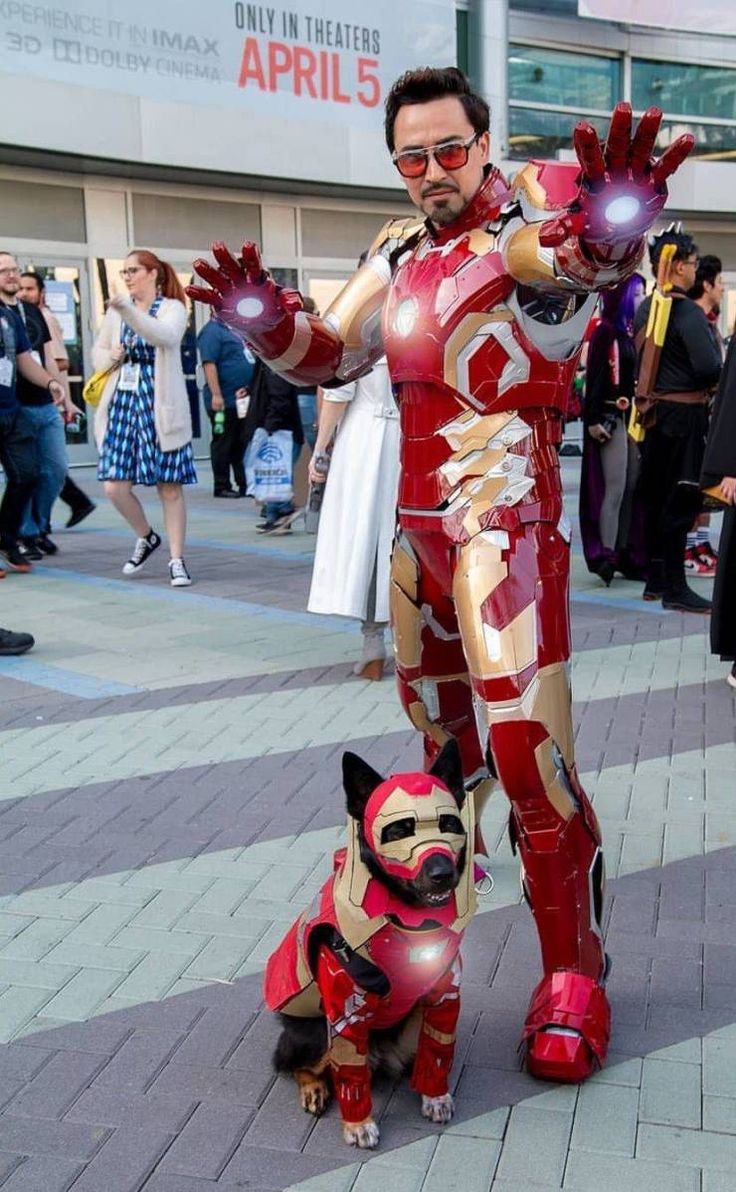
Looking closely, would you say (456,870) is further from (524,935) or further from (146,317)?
(146,317)

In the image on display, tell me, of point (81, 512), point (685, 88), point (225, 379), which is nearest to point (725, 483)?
point (81, 512)

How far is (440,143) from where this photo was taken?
2.83 m

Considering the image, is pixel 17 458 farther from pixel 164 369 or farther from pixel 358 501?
pixel 358 501

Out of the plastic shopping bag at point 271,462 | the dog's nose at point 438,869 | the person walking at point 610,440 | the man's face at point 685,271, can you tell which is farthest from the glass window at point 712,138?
the dog's nose at point 438,869

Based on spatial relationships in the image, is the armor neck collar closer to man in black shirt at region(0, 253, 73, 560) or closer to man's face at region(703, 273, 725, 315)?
man's face at region(703, 273, 725, 315)

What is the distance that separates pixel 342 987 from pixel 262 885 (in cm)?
149

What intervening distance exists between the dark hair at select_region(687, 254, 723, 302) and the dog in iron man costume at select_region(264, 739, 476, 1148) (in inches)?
257

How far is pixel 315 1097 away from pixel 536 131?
826 inches

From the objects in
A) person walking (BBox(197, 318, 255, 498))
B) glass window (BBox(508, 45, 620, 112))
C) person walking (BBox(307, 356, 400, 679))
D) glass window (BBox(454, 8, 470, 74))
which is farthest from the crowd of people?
glass window (BBox(508, 45, 620, 112))

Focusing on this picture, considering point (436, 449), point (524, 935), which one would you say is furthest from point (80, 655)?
point (436, 449)

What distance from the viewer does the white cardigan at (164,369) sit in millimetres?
8234

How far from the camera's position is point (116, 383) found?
863 centimetres

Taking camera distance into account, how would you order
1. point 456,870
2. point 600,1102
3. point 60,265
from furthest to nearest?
point 60,265, point 600,1102, point 456,870

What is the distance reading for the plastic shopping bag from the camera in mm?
11023
